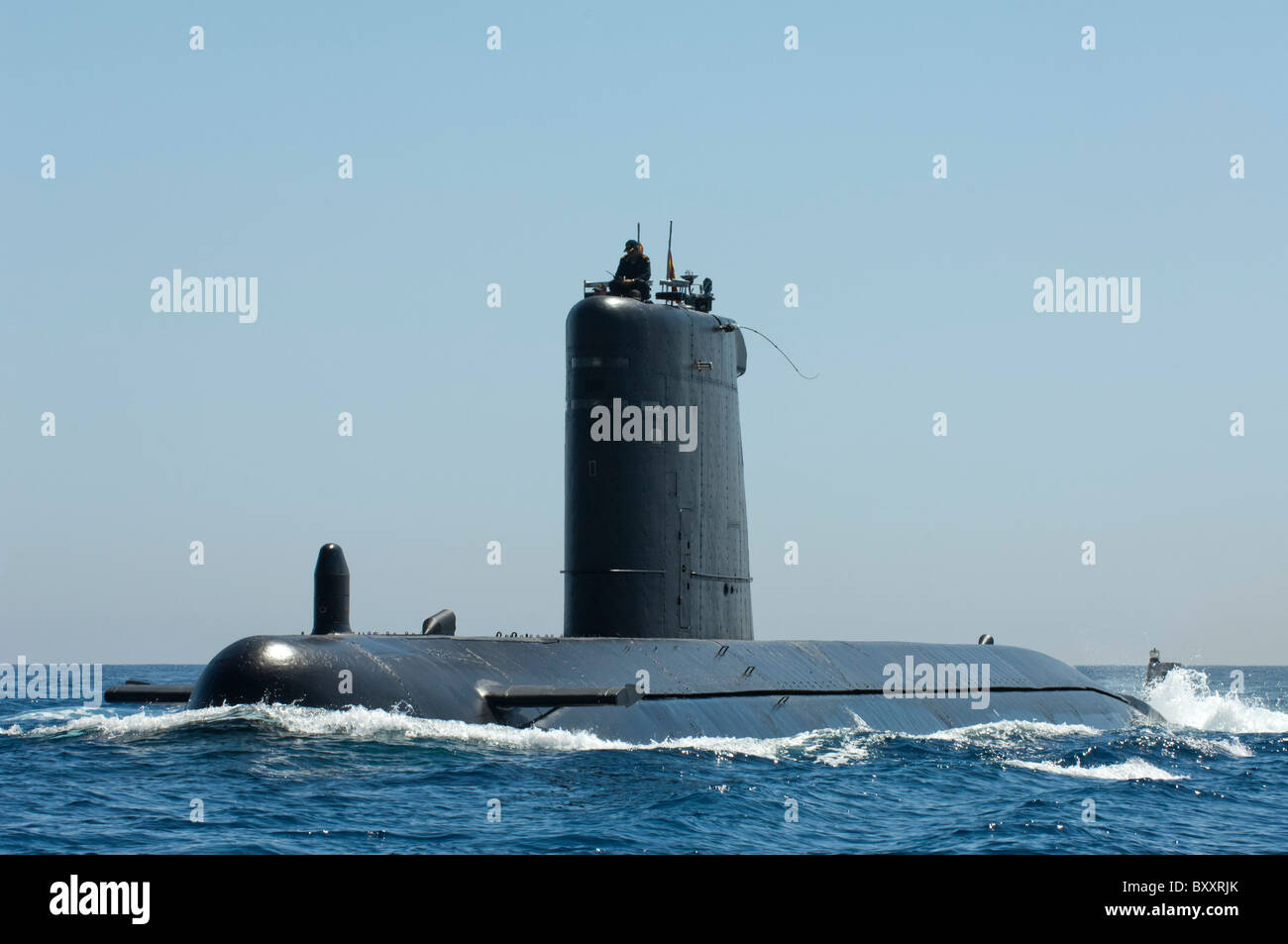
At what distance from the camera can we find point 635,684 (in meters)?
21.2

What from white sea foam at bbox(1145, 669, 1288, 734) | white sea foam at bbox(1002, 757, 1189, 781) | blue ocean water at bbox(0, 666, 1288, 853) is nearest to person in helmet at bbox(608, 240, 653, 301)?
blue ocean water at bbox(0, 666, 1288, 853)

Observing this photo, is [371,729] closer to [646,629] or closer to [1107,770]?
[646,629]

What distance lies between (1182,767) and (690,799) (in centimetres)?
990

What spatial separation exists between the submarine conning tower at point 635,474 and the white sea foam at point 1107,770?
619 cm

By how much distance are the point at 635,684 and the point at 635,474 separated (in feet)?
12.9

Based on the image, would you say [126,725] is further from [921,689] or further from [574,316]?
[921,689]

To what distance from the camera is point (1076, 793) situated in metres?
17.3

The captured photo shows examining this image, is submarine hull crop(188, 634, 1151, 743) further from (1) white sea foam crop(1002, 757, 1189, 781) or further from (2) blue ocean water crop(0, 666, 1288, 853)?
(1) white sea foam crop(1002, 757, 1189, 781)

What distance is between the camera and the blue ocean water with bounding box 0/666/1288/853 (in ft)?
41.3

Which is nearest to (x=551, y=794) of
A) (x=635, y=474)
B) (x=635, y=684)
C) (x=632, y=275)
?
(x=635, y=684)

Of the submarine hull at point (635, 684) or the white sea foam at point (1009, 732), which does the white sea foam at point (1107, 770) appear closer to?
the white sea foam at point (1009, 732)

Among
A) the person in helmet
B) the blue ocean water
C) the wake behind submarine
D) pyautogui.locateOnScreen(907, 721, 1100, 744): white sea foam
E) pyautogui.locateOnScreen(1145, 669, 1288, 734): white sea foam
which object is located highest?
the person in helmet

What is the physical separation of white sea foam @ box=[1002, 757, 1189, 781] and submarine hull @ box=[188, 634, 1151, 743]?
346cm
